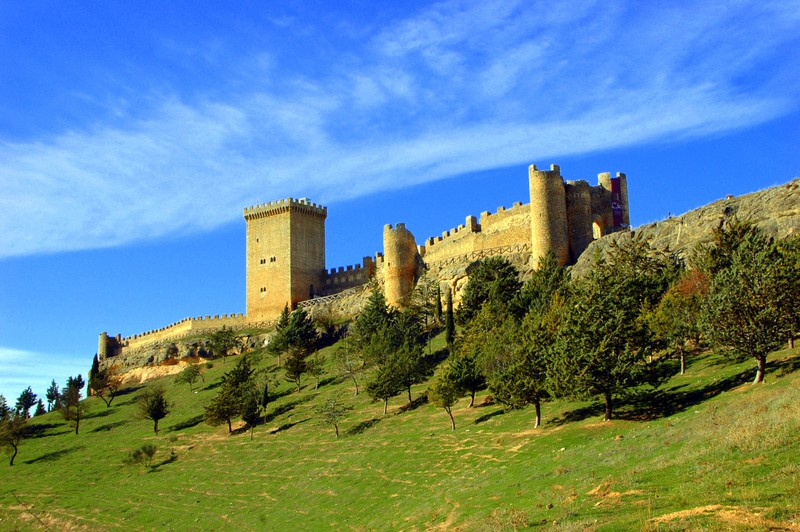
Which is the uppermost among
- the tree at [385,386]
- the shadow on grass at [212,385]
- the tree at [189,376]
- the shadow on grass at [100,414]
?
the tree at [189,376]

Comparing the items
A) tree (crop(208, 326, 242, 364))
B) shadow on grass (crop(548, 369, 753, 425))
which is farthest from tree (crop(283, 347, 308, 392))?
shadow on grass (crop(548, 369, 753, 425))

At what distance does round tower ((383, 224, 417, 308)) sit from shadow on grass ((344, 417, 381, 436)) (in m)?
25.9

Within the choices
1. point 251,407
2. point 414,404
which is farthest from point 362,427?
point 251,407

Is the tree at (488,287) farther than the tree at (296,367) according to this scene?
No

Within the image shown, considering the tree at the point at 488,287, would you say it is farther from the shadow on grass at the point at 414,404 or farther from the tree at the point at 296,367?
the tree at the point at 296,367

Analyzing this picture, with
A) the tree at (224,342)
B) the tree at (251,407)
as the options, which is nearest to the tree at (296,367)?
the tree at (251,407)

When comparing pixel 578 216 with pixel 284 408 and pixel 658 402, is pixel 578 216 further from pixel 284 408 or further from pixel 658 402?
pixel 658 402

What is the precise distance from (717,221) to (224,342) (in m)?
49.4

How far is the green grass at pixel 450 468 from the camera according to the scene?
18.0 meters

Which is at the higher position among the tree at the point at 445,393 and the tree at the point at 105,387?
the tree at the point at 105,387

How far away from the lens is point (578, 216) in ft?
199

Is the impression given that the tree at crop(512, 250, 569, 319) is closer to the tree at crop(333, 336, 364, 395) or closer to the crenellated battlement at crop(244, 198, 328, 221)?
the tree at crop(333, 336, 364, 395)

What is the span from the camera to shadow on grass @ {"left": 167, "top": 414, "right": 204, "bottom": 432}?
188 ft

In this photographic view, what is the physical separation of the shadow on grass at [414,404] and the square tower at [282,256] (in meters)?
38.2
